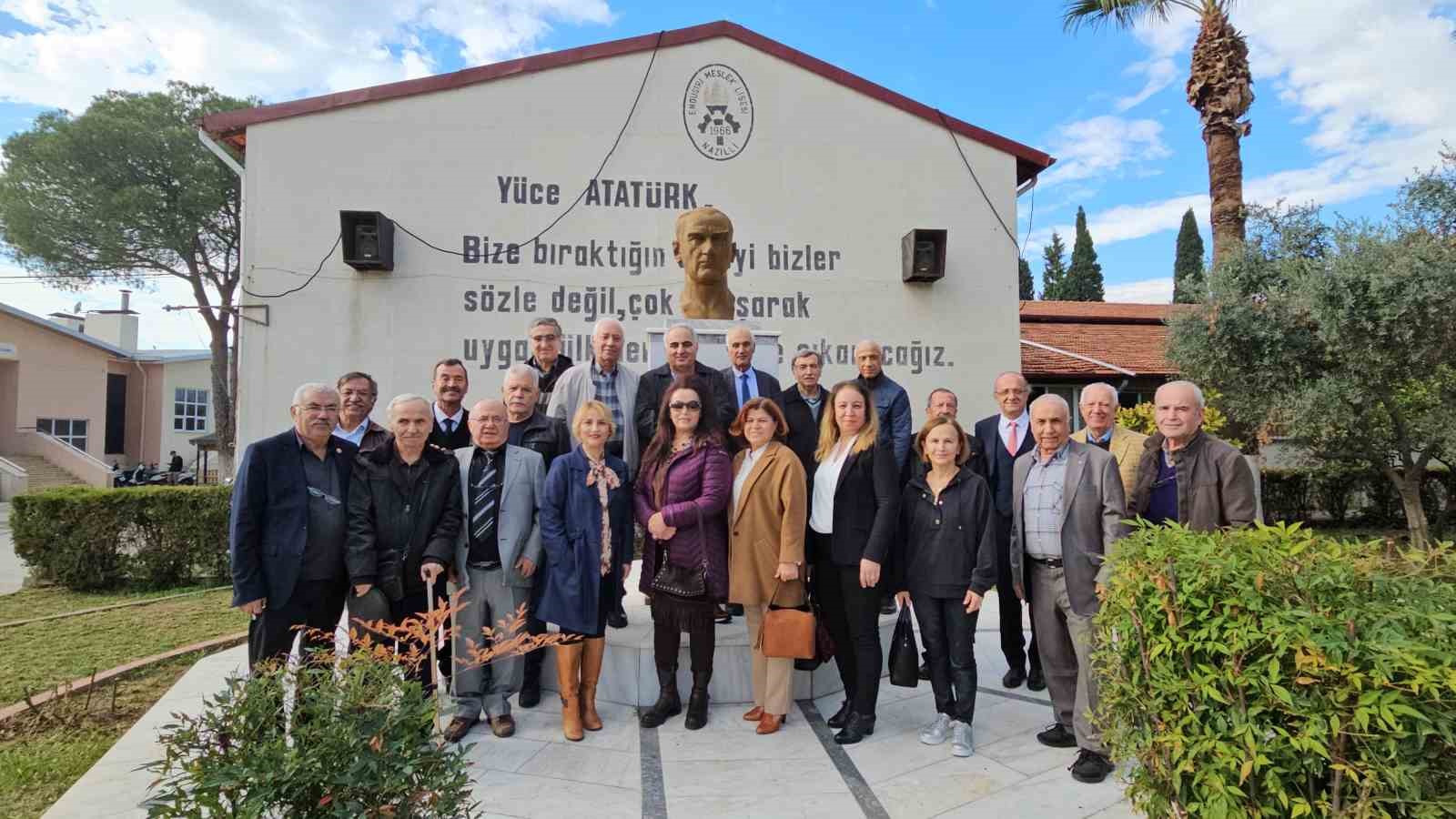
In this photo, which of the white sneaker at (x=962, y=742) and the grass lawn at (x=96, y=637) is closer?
the white sneaker at (x=962, y=742)

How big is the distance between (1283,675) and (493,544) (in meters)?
3.12

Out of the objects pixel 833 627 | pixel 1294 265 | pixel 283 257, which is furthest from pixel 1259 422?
pixel 283 257

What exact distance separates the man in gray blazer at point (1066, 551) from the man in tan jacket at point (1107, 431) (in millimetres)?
428

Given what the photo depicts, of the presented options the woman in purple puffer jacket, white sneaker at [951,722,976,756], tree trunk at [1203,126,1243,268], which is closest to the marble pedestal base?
the woman in purple puffer jacket

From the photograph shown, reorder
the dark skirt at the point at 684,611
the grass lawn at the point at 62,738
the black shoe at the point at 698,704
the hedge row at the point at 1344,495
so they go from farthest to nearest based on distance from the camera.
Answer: the hedge row at the point at 1344,495
the black shoe at the point at 698,704
the dark skirt at the point at 684,611
the grass lawn at the point at 62,738

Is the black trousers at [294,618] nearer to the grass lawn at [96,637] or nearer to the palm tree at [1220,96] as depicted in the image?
the grass lawn at [96,637]

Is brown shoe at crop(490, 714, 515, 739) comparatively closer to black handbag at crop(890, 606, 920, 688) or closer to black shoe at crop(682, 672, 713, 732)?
black shoe at crop(682, 672, 713, 732)

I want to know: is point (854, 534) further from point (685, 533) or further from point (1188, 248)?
point (1188, 248)

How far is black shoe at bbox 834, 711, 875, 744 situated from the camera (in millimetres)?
3631

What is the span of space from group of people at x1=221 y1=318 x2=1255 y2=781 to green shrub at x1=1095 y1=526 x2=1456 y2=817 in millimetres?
836

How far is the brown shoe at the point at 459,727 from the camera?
3.57 m

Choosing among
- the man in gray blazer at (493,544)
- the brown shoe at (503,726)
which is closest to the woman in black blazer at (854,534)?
the man in gray blazer at (493,544)

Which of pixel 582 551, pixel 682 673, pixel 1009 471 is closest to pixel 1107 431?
pixel 1009 471

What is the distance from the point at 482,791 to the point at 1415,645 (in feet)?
10.2
